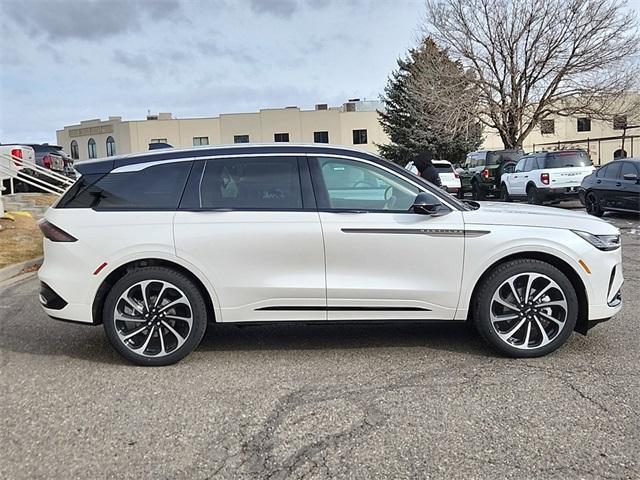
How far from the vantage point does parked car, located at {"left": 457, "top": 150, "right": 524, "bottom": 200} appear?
21.9 m

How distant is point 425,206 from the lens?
4.53 m

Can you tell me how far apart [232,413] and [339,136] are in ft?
176

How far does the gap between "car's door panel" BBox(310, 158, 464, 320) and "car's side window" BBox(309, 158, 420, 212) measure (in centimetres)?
3

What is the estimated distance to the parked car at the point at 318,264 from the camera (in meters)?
4.57

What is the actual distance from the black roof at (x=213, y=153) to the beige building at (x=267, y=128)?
51.0 m

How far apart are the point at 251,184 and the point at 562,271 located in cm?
260

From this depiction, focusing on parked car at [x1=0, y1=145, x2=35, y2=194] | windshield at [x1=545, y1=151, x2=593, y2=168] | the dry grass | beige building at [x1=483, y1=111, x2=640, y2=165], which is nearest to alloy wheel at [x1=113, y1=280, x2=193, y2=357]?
the dry grass

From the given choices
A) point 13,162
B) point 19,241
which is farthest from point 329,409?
point 13,162

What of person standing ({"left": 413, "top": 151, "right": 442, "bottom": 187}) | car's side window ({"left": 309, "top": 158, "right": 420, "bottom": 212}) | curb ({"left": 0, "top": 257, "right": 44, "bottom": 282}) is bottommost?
curb ({"left": 0, "top": 257, "right": 44, "bottom": 282})

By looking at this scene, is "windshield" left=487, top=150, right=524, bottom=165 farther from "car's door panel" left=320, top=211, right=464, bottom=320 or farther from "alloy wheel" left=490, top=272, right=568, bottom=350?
"car's door panel" left=320, top=211, right=464, bottom=320

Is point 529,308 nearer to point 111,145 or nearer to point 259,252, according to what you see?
point 259,252

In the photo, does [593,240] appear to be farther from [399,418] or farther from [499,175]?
[499,175]

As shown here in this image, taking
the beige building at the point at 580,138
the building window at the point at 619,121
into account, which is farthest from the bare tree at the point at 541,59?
the beige building at the point at 580,138

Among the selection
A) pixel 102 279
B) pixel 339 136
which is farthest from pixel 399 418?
pixel 339 136
